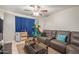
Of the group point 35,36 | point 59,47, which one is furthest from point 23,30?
point 59,47

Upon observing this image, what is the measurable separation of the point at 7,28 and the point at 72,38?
3.69 feet

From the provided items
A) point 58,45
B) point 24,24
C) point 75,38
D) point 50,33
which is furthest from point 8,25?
point 75,38

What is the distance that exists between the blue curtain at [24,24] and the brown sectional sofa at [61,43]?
250 millimetres

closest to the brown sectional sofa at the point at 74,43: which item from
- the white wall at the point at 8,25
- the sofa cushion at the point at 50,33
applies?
the sofa cushion at the point at 50,33

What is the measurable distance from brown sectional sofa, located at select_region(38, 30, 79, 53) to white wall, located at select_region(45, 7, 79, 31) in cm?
8

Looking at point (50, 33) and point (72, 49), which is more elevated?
point (50, 33)

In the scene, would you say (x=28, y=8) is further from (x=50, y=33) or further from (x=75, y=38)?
(x=75, y=38)

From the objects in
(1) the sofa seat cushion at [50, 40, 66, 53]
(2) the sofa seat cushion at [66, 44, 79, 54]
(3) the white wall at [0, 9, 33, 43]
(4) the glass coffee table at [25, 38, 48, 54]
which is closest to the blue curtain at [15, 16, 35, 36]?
(3) the white wall at [0, 9, 33, 43]

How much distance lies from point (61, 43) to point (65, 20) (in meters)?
0.40

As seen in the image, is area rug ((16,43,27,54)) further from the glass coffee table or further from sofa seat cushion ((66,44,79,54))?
sofa seat cushion ((66,44,79,54))

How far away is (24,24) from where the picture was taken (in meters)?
1.86

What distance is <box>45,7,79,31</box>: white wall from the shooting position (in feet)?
5.85

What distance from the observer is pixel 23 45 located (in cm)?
184
